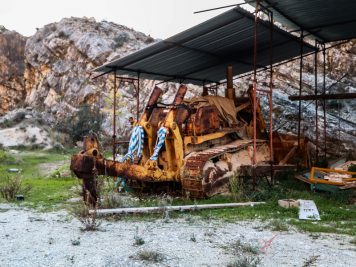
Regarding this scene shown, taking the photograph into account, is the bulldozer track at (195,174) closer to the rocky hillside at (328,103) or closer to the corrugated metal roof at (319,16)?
the corrugated metal roof at (319,16)

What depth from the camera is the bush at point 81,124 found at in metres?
32.2

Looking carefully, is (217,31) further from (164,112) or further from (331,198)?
(331,198)

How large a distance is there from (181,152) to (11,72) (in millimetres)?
47666

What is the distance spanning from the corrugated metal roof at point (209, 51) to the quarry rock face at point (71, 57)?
77.0ft

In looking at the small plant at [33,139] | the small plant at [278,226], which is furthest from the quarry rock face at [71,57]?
the small plant at [278,226]

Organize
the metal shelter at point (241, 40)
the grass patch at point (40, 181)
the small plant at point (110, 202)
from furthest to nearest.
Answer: the metal shelter at point (241, 40) < the grass patch at point (40, 181) < the small plant at point (110, 202)

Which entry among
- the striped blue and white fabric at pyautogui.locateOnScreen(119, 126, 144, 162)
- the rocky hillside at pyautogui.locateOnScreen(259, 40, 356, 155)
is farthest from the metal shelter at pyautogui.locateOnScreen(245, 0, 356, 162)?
the striped blue and white fabric at pyautogui.locateOnScreen(119, 126, 144, 162)

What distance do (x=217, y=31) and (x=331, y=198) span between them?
5890 mm

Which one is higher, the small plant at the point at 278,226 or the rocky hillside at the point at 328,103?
the rocky hillside at the point at 328,103

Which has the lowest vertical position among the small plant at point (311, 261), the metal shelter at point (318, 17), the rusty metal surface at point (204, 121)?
the small plant at point (311, 261)

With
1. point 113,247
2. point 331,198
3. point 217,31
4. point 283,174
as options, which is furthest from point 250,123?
point 113,247

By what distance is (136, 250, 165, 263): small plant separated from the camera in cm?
562

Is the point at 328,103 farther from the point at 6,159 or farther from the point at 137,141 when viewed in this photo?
the point at 6,159

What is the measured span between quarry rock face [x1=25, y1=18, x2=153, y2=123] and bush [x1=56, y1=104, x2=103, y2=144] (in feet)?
17.7
